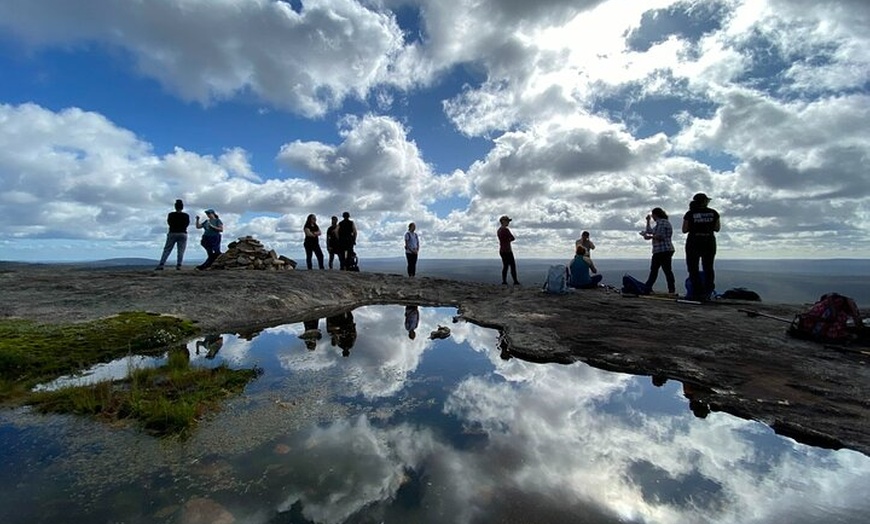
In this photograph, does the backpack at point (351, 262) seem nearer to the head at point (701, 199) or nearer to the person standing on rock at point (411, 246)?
the person standing on rock at point (411, 246)

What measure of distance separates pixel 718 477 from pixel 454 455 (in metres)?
3.28

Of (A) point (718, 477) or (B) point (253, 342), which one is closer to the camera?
(A) point (718, 477)

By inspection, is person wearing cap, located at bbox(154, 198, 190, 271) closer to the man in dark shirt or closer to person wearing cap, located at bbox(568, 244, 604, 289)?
the man in dark shirt

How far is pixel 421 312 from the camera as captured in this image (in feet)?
57.0

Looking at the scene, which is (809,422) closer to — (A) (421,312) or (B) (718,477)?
(B) (718,477)

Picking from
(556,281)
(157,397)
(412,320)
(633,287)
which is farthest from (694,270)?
(157,397)

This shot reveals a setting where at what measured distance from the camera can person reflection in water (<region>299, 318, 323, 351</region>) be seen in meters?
11.2

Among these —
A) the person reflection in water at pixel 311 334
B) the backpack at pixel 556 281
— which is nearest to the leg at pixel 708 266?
the backpack at pixel 556 281

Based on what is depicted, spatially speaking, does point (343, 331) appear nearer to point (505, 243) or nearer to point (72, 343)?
point (72, 343)

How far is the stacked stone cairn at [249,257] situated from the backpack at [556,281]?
17.1m

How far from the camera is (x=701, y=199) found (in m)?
14.7

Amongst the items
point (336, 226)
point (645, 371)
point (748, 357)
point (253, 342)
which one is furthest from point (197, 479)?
point (336, 226)

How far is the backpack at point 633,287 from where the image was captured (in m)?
17.8

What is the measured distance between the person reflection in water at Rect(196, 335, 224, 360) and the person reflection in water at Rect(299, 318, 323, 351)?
7.28 feet
